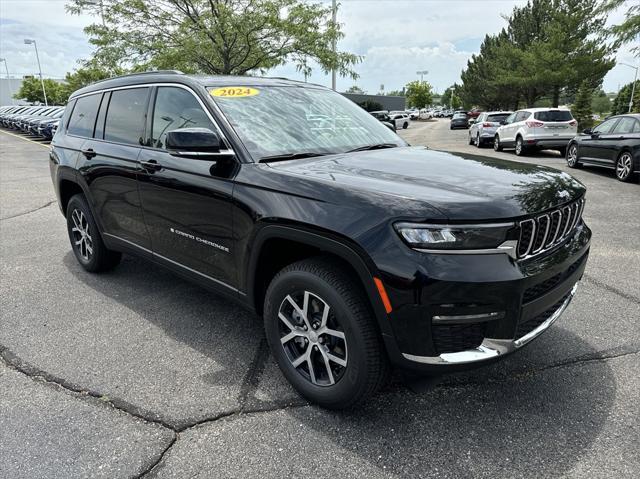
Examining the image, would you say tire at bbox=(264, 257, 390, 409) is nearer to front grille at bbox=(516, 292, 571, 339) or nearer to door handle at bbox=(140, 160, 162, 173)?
front grille at bbox=(516, 292, 571, 339)

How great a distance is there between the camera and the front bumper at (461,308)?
6.86 ft

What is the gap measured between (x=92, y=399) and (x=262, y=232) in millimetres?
1390

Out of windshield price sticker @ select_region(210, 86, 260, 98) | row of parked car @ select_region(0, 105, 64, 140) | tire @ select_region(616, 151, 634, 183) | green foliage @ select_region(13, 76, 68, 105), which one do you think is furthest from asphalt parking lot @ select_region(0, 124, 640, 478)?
green foliage @ select_region(13, 76, 68, 105)

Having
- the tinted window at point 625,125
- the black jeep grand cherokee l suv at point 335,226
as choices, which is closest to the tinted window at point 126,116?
the black jeep grand cherokee l suv at point 335,226

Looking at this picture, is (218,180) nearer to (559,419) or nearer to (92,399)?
(92,399)

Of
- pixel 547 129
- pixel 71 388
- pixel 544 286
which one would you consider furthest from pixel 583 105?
pixel 71 388

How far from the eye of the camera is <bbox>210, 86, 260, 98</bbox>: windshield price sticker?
10.5ft

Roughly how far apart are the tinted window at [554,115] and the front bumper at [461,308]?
48.9 ft

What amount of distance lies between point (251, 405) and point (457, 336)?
49.0 inches

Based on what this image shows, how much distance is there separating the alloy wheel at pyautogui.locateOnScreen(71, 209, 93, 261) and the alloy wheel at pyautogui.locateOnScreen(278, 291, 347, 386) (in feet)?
9.13

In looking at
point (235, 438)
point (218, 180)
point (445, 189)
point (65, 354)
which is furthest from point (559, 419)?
point (65, 354)

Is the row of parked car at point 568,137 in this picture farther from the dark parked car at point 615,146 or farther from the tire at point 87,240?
the tire at point 87,240

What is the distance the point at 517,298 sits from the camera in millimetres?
2170

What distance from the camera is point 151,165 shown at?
11.4 ft
